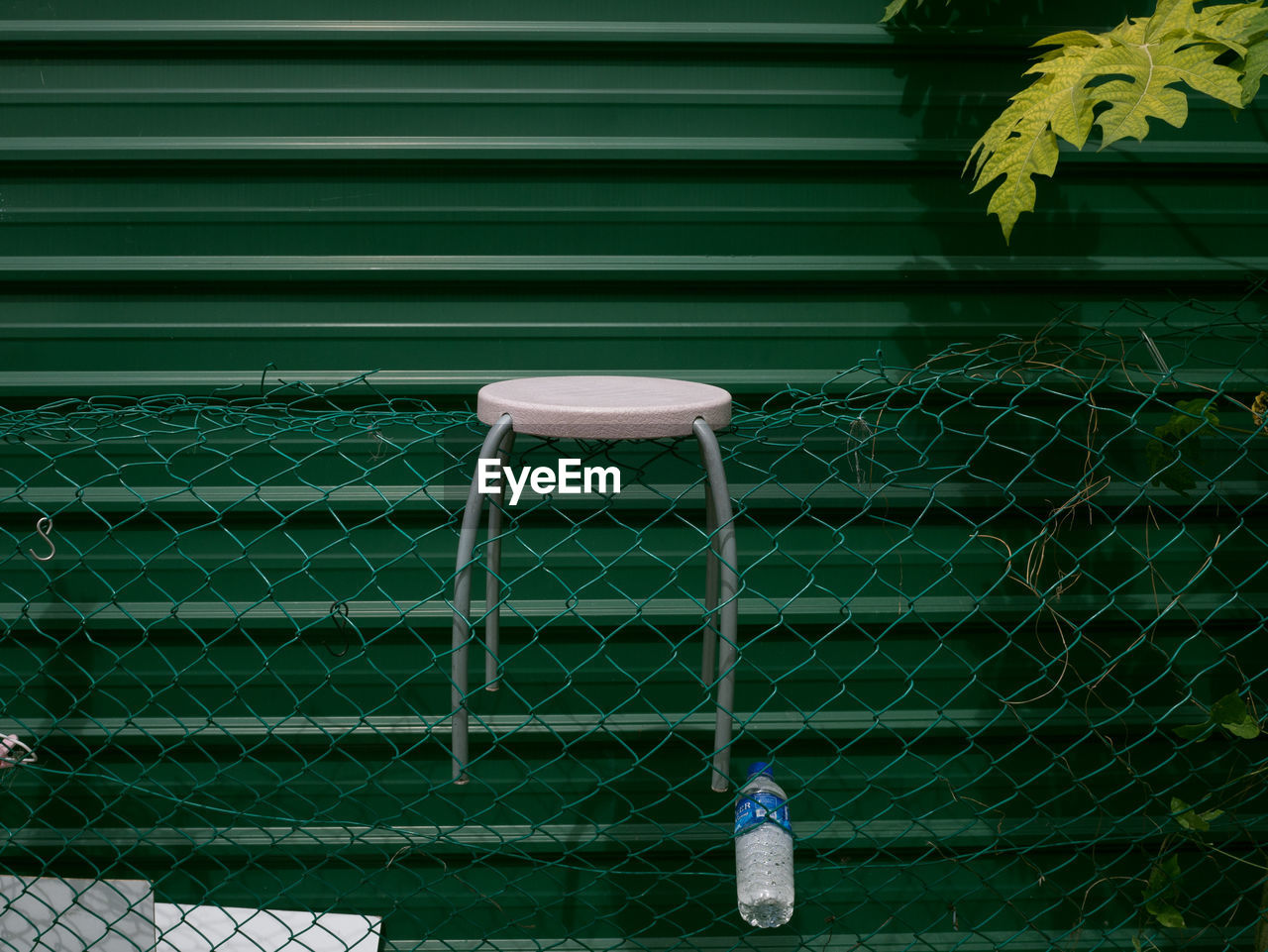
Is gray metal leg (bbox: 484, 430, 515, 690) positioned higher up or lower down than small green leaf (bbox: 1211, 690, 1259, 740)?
higher up

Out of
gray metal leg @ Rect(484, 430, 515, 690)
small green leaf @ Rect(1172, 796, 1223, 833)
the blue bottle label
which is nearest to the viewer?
gray metal leg @ Rect(484, 430, 515, 690)

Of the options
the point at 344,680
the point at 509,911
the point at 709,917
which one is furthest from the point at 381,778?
the point at 709,917

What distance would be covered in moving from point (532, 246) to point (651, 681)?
3.77 feet

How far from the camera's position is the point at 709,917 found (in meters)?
2.57

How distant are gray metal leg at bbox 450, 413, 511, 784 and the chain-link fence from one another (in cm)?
67

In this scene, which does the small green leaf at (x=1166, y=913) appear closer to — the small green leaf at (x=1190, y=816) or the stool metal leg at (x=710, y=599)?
the small green leaf at (x=1190, y=816)

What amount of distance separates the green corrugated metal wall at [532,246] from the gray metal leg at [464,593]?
72 cm

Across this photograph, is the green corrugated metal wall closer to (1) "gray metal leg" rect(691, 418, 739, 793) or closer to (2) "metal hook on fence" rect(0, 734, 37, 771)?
(2) "metal hook on fence" rect(0, 734, 37, 771)

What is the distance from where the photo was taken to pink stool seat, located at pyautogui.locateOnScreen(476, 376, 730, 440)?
164 centimetres

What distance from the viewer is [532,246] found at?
2451 millimetres

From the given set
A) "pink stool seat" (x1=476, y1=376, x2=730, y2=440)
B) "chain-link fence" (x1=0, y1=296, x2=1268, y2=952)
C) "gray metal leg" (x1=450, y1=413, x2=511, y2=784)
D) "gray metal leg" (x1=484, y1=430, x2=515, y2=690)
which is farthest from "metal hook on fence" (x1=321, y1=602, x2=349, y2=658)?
"pink stool seat" (x1=476, y1=376, x2=730, y2=440)

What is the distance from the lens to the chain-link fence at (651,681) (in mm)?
2443

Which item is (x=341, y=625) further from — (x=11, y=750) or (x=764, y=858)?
(x=764, y=858)

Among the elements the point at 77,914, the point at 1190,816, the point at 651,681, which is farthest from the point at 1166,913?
the point at 77,914
